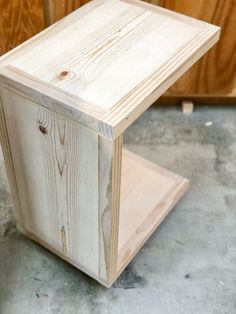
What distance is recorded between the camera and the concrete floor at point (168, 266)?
1007 mm

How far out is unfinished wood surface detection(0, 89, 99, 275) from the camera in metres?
0.77

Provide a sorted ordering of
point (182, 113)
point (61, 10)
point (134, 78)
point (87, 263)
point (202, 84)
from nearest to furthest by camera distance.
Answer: point (134, 78) < point (87, 263) < point (61, 10) < point (202, 84) < point (182, 113)

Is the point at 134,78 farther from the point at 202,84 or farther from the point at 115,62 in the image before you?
the point at 202,84

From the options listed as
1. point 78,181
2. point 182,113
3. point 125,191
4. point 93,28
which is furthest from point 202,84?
point 78,181

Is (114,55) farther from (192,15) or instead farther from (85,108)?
(192,15)

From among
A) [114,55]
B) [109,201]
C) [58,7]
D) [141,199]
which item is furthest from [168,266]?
[58,7]

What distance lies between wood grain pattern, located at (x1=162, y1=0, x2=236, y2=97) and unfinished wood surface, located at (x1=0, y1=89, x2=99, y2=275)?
525 millimetres

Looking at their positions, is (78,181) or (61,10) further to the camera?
(61,10)

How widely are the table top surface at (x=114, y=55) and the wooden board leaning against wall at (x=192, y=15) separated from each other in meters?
0.24

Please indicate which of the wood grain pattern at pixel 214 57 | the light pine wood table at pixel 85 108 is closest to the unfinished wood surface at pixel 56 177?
the light pine wood table at pixel 85 108

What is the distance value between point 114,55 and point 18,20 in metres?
0.44

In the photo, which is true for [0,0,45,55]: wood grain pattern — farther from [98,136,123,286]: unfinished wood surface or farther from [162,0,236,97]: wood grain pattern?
[98,136,123,286]: unfinished wood surface

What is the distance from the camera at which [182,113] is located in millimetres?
1429

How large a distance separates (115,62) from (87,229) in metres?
0.31
